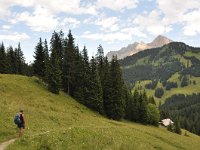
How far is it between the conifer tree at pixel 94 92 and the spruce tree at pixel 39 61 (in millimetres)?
15118

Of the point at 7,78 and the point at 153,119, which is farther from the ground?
the point at 7,78

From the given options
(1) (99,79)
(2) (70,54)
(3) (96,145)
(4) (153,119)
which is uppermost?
(2) (70,54)

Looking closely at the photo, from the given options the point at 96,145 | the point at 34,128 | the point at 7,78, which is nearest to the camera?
the point at 96,145

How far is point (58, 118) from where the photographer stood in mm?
46312

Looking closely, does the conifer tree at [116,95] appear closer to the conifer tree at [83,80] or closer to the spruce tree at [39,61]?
the conifer tree at [83,80]

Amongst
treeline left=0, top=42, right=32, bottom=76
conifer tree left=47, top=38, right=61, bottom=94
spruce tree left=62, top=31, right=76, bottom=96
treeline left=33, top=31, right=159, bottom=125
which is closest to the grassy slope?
conifer tree left=47, top=38, right=61, bottom=94

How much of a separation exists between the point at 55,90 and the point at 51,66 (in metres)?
6.67

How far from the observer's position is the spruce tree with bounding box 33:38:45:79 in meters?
88.9

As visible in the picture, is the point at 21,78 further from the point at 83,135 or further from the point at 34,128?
the point at 83,135

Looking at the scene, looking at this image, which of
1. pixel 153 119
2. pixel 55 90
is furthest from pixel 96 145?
pixel 153 119

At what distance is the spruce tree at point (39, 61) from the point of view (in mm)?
88938

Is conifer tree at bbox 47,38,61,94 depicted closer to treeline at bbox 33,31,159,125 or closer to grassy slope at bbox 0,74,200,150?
treeline at bbox 33,31,159,125

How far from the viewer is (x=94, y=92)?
264 feet

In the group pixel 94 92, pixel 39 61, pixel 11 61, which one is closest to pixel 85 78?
pixel 94 92
